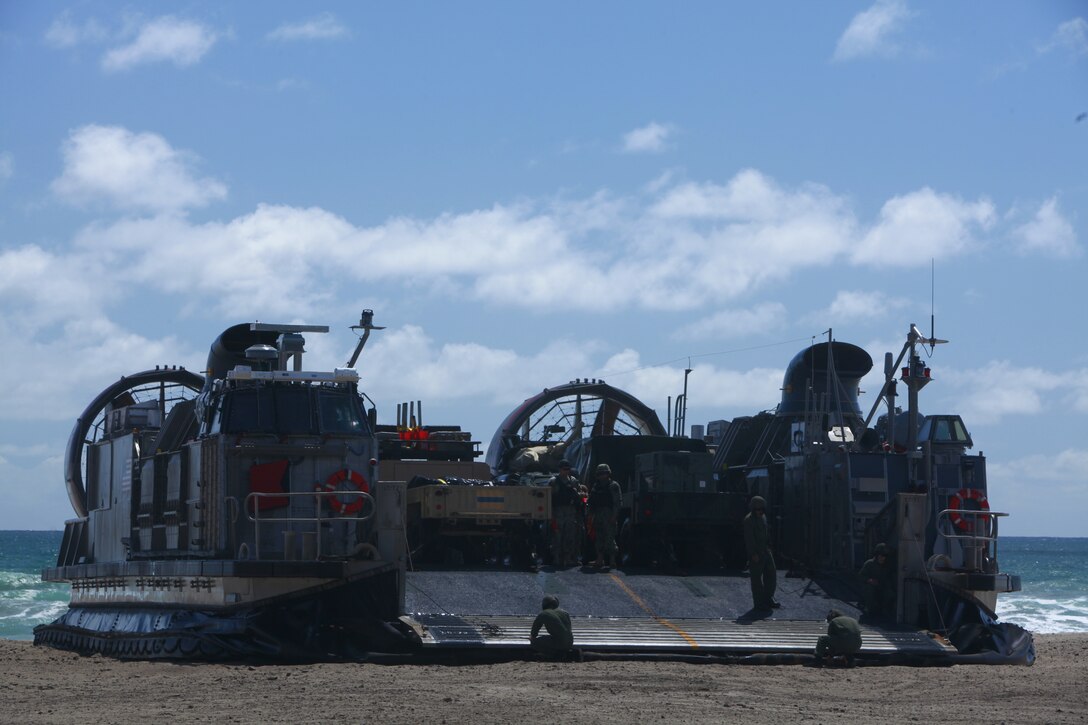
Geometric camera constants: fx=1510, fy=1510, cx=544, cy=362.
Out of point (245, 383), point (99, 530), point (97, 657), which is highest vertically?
point (245, 383)

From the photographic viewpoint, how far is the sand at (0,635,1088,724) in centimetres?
982

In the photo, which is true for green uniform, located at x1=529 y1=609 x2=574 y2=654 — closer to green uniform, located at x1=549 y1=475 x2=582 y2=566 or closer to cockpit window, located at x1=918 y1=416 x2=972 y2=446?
green uniform, located at x1=549 y1=475 x2=582 y2=566

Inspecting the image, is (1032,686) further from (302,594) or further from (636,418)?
(636,418)

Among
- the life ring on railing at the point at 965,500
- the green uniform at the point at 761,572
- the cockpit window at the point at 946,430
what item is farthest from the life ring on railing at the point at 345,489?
the cockpit window at the point at 946,430

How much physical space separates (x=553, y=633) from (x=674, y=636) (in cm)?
125

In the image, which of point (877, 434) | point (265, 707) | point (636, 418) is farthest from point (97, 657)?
point (636, 418)

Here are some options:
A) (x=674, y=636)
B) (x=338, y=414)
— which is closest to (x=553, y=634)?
(x=674, y=636)

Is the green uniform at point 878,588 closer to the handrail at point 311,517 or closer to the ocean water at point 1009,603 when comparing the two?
the handrail at point 311,517

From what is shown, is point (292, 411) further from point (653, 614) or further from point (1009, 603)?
point (1009, 603)

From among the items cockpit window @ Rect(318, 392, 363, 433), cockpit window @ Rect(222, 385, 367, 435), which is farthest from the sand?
cockpit window @ Rect(318, 392, 363, 433)

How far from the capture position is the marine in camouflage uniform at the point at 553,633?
12508mm

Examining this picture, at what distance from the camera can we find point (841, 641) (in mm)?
12844

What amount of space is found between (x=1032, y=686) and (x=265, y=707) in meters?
5.94

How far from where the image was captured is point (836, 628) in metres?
12.9
